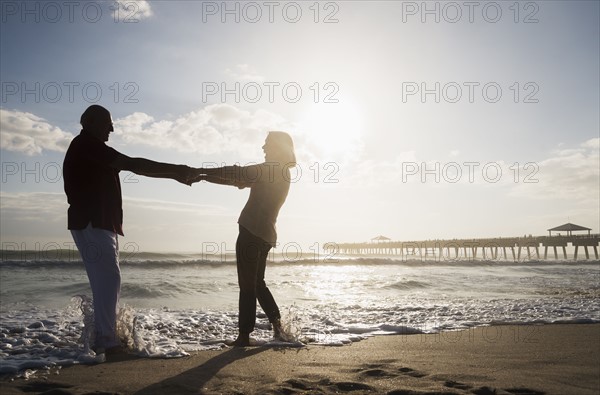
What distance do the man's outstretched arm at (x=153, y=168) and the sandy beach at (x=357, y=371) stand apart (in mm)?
1483

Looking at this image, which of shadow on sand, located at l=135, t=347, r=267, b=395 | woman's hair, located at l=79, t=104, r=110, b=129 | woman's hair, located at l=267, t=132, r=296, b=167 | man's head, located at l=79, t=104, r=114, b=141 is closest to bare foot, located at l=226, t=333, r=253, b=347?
shadow on sand, located at l=135, t=347, r=267, b=395

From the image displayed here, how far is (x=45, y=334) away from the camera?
4.04 metres

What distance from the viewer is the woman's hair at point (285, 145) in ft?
13.4

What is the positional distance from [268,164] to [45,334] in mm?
2739

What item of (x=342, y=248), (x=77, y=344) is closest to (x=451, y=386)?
(x=77, y=344)

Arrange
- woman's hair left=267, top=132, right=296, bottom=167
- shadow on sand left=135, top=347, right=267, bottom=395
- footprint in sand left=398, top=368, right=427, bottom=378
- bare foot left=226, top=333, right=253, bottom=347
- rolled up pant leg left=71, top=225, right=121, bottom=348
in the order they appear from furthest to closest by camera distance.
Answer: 1. woman's hair left=267, top=132, right=296, bottom=167
2. bare foot left=226, top=333, right=253, bottom=347
3. rolled up pant leg left=71, top=225, right=121, bottom=348
4. footprint in sand left=398, top=368, right=427, bottom=378
5. shadow on sand left=135, top=347, right=267, bottom=395

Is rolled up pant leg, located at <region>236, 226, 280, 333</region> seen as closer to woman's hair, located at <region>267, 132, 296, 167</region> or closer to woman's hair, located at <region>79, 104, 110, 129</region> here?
woman's hair, located at <region>267, 132, 296, 167</region>

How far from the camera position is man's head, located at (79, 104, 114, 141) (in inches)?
134

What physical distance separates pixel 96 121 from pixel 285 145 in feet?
5.56

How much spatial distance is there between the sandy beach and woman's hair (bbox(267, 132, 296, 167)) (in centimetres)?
176

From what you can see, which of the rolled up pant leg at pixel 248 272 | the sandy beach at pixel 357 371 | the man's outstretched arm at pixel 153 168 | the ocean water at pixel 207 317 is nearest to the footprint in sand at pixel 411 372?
the sandy beach at pixel 357 371

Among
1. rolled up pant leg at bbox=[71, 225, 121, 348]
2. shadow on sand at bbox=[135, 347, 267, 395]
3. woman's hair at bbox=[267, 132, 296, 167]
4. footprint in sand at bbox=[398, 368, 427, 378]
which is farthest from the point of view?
woman's hair at bbox=[267, 132, 296, 167]

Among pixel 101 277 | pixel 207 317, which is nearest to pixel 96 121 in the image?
pixel 101 277

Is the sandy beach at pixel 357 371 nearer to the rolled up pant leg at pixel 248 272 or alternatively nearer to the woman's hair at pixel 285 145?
the rolled up pant leg at pixel 248 272
